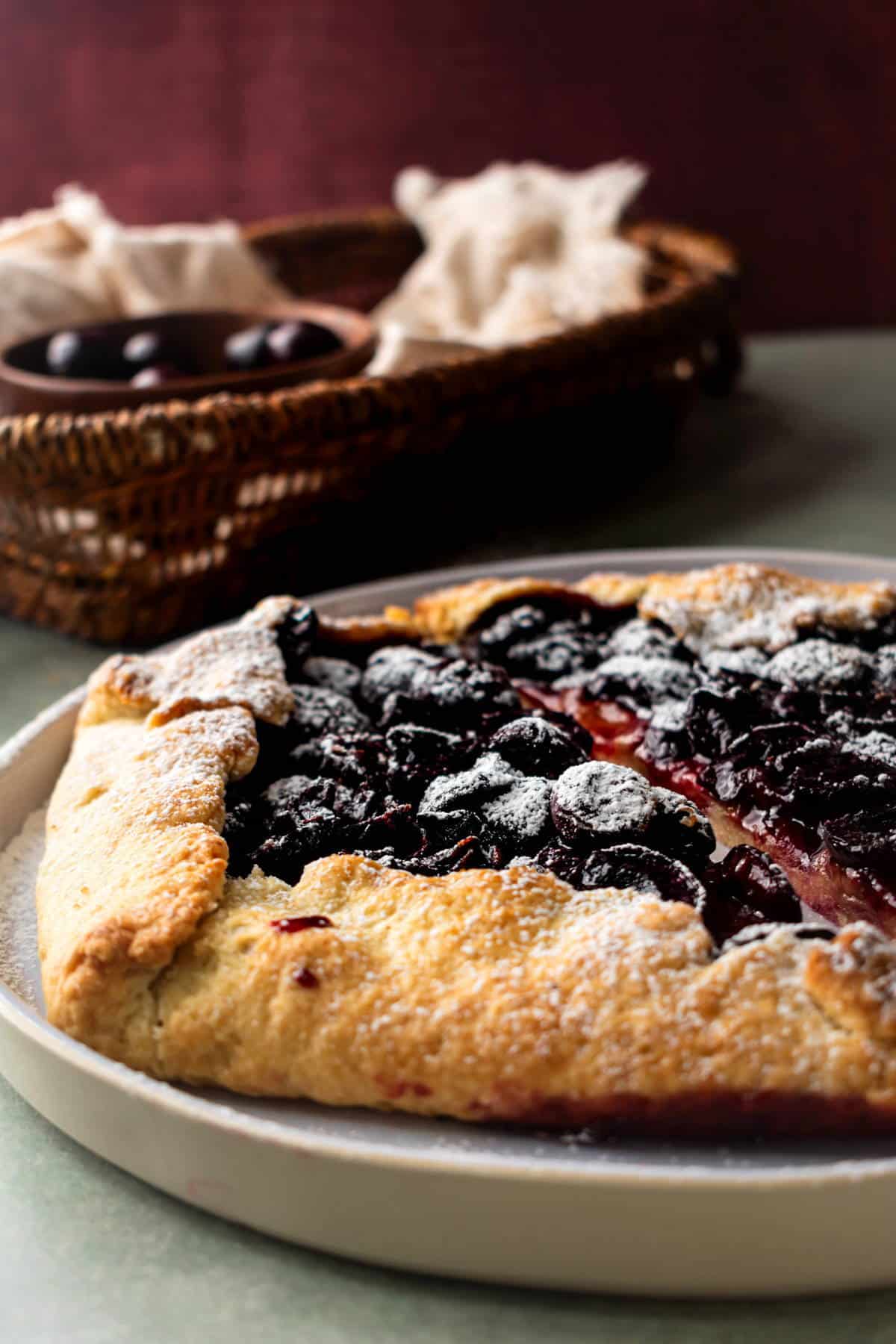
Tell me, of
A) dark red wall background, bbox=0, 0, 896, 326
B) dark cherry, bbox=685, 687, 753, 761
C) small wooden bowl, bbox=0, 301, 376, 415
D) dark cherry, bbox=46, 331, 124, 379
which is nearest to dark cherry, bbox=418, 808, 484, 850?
dark cherry, bbox=685, 687, 753, 761

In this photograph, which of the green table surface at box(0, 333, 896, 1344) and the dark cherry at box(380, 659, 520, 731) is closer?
the green table surface at box(0, 333, 896, 1344)

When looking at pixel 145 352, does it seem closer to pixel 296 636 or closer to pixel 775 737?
pixel 296 636

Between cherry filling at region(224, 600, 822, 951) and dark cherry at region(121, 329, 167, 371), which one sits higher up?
dark cherry at region(121, 329, 167, 371)

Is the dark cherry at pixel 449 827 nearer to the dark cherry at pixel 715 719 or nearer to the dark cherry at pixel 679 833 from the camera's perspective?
the dark cherry at pixel 679 833

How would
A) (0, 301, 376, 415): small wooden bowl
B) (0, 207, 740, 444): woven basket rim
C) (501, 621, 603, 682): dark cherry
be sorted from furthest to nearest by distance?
(0, 301, 376, 415): small wooden bowl < (0, 207, 740, 444): woven basket rim < (501, 621, 603, 682): dark cherry

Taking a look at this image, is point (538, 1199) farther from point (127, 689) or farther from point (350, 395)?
point (350, 395)

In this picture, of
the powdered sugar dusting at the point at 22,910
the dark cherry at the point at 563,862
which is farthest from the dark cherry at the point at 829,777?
the powdered sugar dusting at the point at 22,910

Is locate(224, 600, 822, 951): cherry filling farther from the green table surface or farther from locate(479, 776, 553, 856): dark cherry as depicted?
the green table surface
